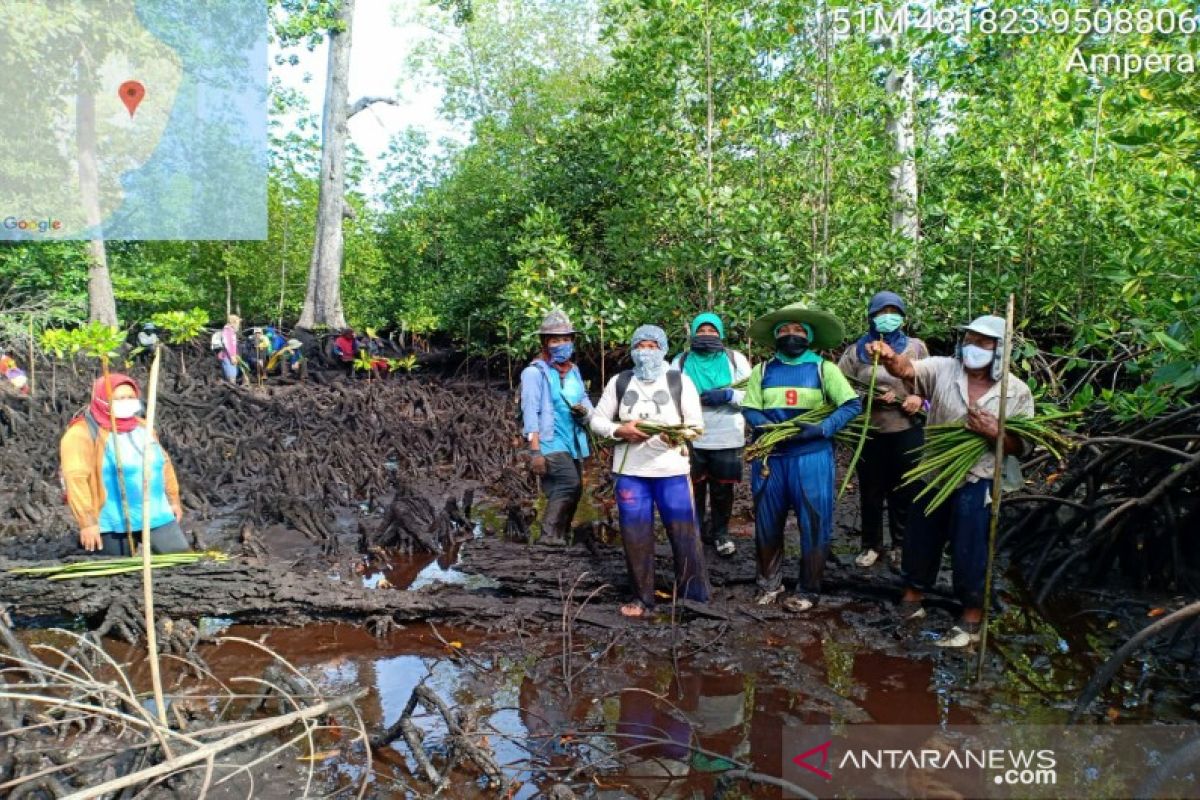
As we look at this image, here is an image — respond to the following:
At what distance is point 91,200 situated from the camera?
17.3 metres

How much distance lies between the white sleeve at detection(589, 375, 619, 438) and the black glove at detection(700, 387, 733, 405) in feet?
3.12

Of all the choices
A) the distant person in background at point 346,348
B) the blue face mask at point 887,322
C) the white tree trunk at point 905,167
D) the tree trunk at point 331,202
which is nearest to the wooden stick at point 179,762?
the blue face mask at point 887,322

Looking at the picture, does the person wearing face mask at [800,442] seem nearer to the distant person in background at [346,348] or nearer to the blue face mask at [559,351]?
the blue face mask at [559,351]

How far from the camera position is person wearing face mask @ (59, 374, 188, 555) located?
448 centimetres

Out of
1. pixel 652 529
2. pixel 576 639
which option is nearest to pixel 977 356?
pixel 652 529

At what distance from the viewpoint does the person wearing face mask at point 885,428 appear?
4891 mm

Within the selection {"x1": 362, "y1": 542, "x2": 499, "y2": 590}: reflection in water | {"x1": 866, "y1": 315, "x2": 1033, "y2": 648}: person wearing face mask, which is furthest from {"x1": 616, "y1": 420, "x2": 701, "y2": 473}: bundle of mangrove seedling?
{"x1": 362, "y1": 542, "x2": 499, "y2": 590}: reflection in water

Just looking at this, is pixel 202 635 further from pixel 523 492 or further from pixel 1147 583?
pixel 1147 583

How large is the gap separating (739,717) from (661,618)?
103cm

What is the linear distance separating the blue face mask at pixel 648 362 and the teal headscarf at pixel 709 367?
0.92 meters

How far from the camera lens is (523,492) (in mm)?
8148

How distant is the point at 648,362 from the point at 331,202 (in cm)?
1575

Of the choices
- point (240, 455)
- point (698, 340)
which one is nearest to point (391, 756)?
point (698, 340)

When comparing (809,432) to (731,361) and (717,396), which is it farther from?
(731,361)
